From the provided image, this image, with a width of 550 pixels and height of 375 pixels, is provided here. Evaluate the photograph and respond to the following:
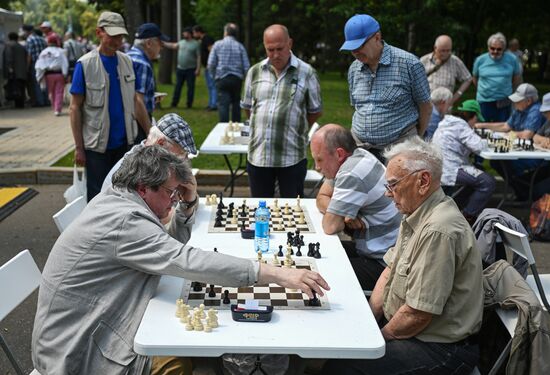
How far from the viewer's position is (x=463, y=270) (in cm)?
256

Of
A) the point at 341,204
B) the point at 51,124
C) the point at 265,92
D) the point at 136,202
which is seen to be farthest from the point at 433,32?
the point at 136,202

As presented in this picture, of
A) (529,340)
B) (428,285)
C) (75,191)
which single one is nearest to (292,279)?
(428,285)

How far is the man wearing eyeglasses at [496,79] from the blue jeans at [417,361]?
6941 millimetres

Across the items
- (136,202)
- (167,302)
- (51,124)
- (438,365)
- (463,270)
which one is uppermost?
(136,202)

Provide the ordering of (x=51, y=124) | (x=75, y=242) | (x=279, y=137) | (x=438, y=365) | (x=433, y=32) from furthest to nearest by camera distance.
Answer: (x=433, y=32), (x=51, y=124), (x=279, y=137), (x=438, y=365), (x=75, y=242)

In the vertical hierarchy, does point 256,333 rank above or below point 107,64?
below

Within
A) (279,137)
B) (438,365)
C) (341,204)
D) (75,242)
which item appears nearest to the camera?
(75,242)

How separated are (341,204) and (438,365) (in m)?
1.08

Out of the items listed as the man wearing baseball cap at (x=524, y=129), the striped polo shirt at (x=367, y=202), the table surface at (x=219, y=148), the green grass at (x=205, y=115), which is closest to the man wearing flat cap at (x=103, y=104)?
the table surface at (x=219, y=148)

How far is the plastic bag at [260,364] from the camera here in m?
2.46

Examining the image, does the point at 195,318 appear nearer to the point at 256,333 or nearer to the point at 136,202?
the point at 256,333

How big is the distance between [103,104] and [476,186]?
3679mm

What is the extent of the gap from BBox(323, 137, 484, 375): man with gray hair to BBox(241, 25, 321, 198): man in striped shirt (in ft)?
7.73

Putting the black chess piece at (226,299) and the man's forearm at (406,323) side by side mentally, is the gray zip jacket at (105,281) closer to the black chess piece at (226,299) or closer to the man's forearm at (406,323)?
the black chess piece at (226,299)
